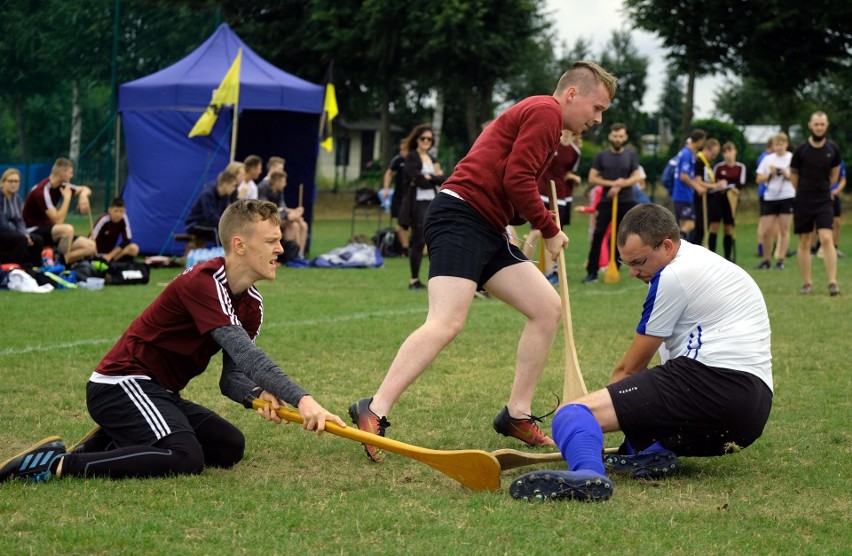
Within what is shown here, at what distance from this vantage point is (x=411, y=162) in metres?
13.8

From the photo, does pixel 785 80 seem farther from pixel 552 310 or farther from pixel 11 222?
pixel 552 310

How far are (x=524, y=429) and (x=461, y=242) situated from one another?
101 cm

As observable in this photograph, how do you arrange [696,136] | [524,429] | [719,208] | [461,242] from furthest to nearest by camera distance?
[696,136] < [719,208] < [524,429] < [461,242]

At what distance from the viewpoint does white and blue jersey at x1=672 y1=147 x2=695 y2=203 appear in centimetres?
1642

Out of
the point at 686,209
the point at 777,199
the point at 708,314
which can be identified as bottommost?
the point at 686,209

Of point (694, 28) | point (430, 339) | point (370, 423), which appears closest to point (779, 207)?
point (430, 339)

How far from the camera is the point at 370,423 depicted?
5.06 meters

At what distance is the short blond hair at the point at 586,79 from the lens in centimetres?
524

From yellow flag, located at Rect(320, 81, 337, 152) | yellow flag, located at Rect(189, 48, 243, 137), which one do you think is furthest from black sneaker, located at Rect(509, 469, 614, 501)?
yellow flag, located at Rect(320, 81, 337, 152)

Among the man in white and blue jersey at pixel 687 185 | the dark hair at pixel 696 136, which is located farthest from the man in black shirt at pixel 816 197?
the dark hair at pixel 696 136

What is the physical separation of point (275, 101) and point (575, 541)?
49.3 feet

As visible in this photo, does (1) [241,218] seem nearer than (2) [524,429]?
Yes

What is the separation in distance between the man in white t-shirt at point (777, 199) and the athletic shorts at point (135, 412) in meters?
13.3

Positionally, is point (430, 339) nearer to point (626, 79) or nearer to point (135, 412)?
point (135, 412)
